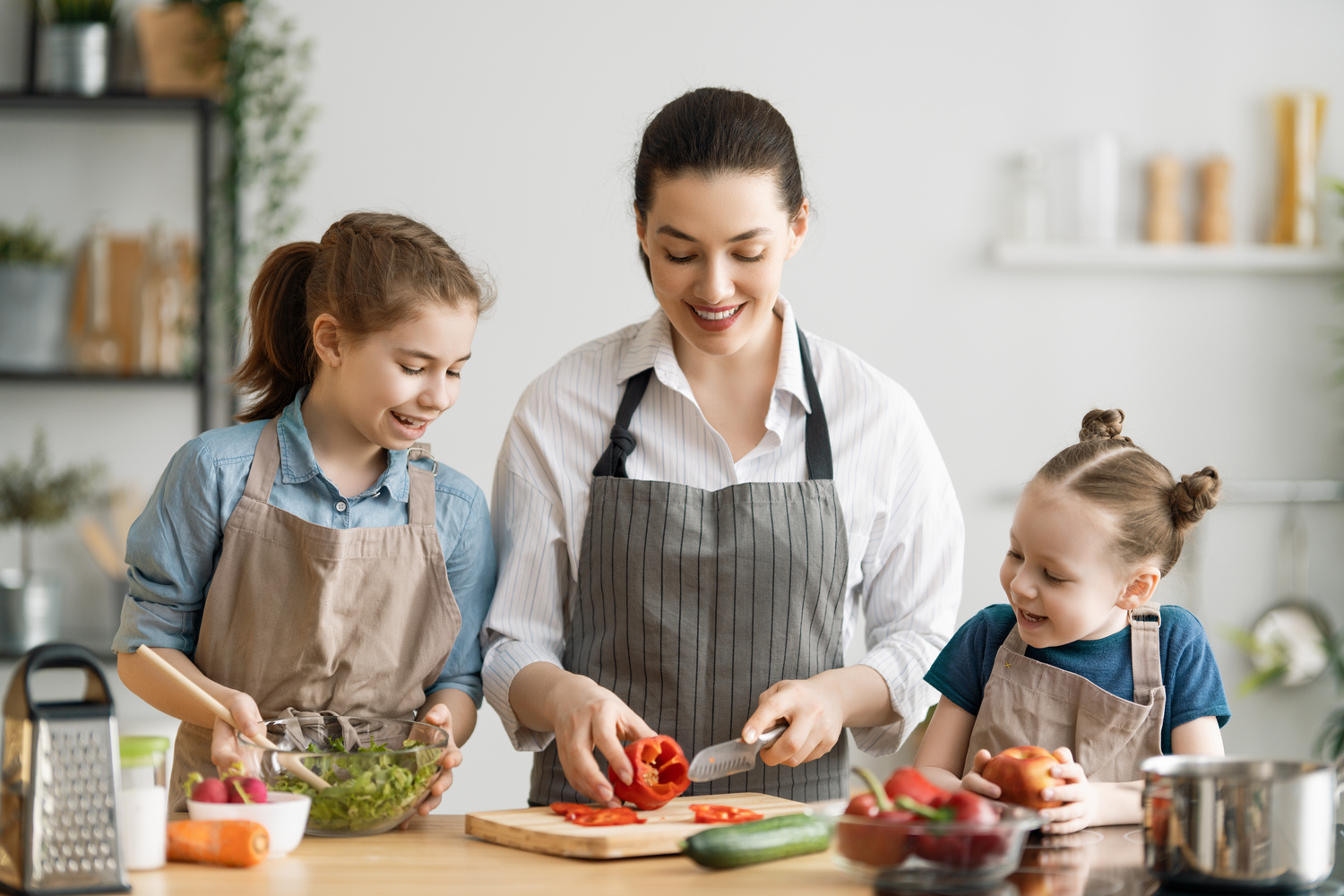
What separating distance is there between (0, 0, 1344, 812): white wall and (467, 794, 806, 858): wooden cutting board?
6.53 feet

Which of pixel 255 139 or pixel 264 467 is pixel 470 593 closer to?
pixel 264 467

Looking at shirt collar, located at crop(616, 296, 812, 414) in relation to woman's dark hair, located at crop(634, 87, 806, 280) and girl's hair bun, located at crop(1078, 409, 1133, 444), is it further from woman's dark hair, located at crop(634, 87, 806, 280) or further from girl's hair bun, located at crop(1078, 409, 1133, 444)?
girl's hair bun, located at crop(1078, 409, 1133, 444)

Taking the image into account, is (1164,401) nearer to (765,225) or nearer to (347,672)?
(765,225)

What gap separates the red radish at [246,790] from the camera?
1.26 meters

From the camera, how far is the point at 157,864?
120 centimetres

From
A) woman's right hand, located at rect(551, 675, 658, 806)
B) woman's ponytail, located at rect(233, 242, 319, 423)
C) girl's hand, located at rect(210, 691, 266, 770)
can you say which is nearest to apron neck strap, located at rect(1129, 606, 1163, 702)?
woman's right hand, located at rect(551, 675, 658, 806)

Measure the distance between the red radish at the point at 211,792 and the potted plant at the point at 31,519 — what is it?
83.1 inches

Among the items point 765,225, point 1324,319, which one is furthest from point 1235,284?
point 765,225

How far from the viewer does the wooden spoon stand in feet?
4.33

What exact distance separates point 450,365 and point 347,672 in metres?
0.41

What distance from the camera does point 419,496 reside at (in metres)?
1.65

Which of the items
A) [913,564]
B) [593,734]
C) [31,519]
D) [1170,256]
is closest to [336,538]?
[593,734]

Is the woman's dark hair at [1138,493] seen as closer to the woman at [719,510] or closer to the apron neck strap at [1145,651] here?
the apron neck strap at [1145,651]

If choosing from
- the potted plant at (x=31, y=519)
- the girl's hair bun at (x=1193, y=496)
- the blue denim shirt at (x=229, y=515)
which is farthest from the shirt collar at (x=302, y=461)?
the potted plant at (x=31, y=519)
